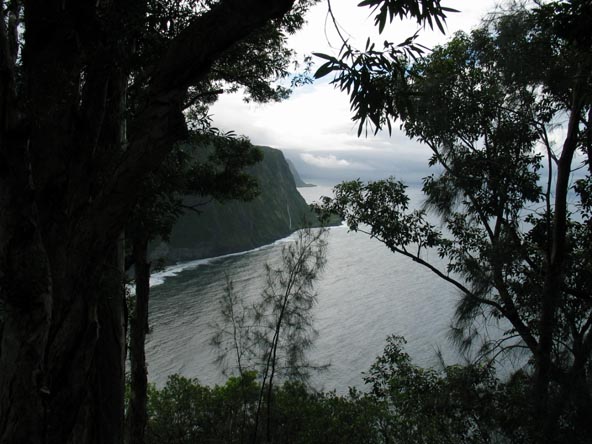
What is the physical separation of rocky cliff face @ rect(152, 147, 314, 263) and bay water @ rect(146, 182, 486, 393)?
3.98 m

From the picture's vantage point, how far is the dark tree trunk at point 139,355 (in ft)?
23.3

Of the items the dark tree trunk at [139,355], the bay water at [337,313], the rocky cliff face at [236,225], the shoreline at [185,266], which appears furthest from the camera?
the rocky cliff face at [236,225]

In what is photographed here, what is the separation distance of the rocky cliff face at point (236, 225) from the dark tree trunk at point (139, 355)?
3712 cm

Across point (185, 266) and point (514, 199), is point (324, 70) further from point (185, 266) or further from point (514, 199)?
point (185, 266)

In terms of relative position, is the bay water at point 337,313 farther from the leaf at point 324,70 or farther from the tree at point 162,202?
the leaf at point 324,70

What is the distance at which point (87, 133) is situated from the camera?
2793mm

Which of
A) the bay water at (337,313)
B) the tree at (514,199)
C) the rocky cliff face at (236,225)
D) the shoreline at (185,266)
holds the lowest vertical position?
the bay water at (337,313)

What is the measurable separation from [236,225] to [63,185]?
54.0 metres

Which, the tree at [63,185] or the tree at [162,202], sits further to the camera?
the tree at [162,202]

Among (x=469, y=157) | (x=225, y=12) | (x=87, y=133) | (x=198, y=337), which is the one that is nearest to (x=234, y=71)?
(x=469, y=157)

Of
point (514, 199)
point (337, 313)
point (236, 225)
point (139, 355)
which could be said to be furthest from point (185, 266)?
point (514, 199)

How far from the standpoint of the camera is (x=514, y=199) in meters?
7.14

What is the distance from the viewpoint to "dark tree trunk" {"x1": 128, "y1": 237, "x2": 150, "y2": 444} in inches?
280

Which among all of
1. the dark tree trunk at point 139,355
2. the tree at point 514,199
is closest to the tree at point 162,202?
the dark tree trunk at point 139,355
